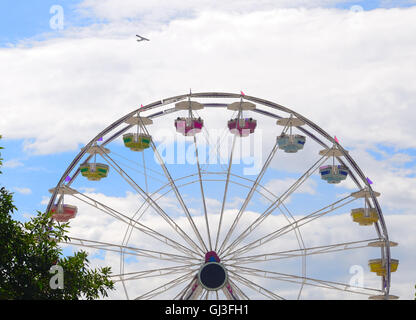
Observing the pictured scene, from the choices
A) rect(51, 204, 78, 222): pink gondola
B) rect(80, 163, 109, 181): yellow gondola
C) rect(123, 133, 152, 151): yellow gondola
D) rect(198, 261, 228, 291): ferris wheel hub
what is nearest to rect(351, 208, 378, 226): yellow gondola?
rect(198, 261, 228, 291): ferris wheel hub

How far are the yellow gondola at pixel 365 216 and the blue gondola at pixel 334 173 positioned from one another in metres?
1.55

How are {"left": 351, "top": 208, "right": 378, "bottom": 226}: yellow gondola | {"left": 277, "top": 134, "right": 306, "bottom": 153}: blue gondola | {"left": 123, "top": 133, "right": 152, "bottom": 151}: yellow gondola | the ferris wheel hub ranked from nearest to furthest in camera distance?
the ferris wheel hub, {"left": 123, "top": 133, "right": 152, "bottom": 151}: yellow gondola, {"left": 277, "top": 134, "right": 306, "bottom": 153}: blue gondola, {"left": 351, "top": 208, "right": 378, "bottom": 226}: yellow gondola

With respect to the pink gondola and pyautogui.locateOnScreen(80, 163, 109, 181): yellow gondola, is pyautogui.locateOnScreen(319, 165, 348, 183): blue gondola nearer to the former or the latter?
pyautogui.locateOnScreen(80, 163, 109, 181): yellow gondola

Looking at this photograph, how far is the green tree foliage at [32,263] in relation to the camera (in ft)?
73.1

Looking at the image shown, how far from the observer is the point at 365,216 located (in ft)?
111

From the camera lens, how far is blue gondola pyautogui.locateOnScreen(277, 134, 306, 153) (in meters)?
33.3

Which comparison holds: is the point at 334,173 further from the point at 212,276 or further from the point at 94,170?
the point at 94,170

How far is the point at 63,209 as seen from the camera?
33.1m

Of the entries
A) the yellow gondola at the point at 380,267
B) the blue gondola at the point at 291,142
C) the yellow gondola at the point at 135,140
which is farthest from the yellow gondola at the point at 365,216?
the yellow gondola at the point at 135,140

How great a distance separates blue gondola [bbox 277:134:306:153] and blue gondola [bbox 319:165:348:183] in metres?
1.76
